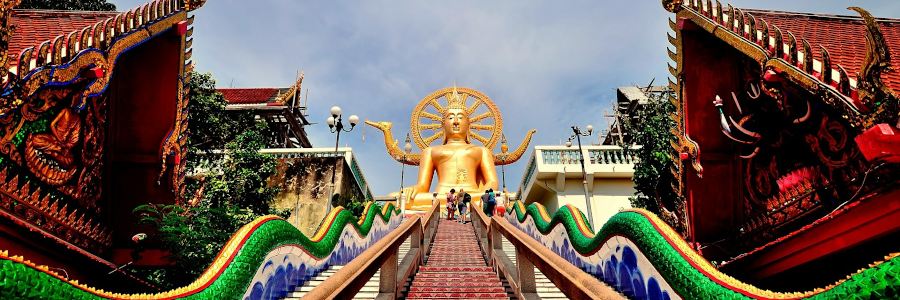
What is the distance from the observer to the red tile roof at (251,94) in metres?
26.0

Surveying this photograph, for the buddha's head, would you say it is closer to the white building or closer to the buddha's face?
the buddha's face

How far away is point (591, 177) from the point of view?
59.4 feet

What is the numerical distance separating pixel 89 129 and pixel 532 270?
4081 mm

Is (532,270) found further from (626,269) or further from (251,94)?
(251,94)

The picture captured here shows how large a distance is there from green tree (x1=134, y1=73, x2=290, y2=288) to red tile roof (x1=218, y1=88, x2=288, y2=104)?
11.3 m

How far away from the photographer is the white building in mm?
18000

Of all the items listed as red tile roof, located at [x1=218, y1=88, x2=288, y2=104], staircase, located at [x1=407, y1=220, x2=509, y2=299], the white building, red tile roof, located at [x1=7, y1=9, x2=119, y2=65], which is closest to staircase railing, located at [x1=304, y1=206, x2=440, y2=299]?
staircase, located at [x1=407, y1=220, x2=509, y2=299]

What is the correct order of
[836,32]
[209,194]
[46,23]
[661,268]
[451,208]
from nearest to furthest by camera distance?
1. [661,268]
2. [46,23]
3. [836,32]
4. [209,194]
5. [451,208]

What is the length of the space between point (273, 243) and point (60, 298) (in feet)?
6.02

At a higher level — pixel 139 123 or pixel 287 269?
pixel 139 123

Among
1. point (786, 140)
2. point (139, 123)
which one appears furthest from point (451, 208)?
point (786, 140)

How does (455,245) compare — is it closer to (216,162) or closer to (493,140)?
(216,162)

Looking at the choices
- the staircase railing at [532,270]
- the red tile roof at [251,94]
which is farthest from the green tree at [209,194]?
the red tile roof at [251,94]

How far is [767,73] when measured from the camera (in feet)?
14.2
